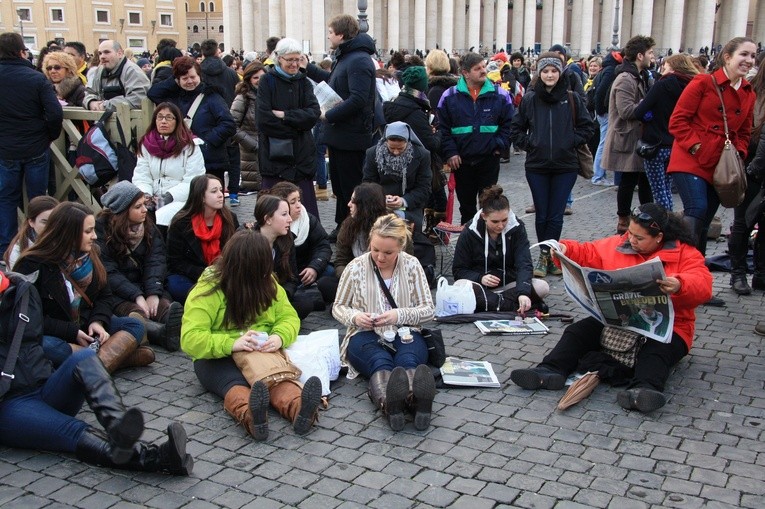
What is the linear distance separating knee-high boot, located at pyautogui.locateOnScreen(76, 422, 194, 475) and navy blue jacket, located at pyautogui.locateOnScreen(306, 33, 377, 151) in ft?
16.7

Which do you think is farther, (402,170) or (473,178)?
(473,178)

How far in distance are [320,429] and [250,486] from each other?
768 mm

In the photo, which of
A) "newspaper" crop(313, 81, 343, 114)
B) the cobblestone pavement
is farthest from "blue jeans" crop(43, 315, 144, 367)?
"newspaper" crop(313, 81, 343, 114)

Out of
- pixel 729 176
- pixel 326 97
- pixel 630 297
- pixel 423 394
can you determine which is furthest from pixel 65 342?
pixel 729 176

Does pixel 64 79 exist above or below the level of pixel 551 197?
above

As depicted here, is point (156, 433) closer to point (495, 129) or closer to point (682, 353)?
point (682, 353)

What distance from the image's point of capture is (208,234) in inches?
272

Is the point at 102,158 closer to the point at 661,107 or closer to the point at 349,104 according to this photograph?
the point at 349,104

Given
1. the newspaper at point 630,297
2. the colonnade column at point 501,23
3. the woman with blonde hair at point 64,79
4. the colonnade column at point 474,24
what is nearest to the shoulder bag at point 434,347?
the newspaper at point 630,297

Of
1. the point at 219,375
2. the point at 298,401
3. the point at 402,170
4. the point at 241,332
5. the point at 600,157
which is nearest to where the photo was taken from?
the point at 298,401

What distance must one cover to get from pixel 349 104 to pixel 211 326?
403cm

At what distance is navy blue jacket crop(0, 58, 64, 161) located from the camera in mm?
8188

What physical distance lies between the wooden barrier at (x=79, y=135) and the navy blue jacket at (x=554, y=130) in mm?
3864

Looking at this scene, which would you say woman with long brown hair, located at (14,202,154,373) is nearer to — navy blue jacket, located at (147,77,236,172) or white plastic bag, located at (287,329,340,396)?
white plastic bag, located at (287,329,340,396)
